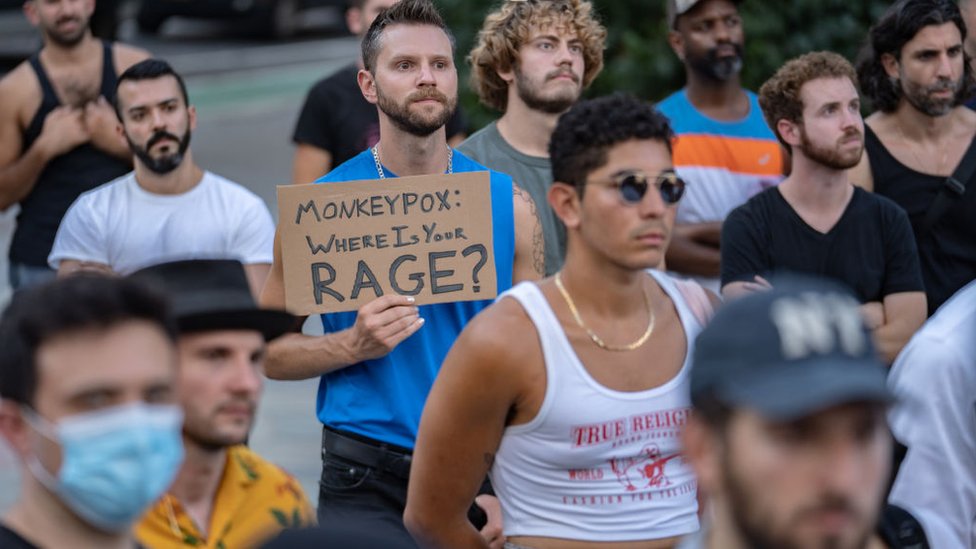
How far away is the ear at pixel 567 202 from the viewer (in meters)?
4.32

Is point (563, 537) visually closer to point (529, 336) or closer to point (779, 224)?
point (529, 336)

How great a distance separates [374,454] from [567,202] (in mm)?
1358

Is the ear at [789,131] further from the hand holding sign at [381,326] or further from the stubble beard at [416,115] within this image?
the hand holding sign at [381,326]

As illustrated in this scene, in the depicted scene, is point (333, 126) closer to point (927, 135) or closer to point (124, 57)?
point (124, 57)

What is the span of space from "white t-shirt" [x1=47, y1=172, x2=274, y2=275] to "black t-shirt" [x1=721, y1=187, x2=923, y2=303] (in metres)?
1.72

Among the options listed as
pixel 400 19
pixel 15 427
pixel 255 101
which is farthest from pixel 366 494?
pixel 255 101

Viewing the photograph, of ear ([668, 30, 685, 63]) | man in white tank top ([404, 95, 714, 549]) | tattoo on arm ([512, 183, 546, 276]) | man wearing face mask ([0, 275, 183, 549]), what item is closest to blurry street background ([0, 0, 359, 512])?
ear ([668, 30, 685, 63])

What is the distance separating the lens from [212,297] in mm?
3914

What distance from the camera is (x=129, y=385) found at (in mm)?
3195

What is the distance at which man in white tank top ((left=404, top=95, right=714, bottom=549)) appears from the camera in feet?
13.7

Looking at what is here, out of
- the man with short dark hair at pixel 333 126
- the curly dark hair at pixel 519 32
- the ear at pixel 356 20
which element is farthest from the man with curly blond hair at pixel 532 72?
the ear at pixel 356 20

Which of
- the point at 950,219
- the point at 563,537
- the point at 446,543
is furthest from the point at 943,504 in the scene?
the point at 950,219

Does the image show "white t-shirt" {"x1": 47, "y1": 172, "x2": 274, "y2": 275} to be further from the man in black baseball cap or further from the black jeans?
the man in black baseball cap

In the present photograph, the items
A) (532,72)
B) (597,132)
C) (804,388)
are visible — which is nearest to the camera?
(804,388)
